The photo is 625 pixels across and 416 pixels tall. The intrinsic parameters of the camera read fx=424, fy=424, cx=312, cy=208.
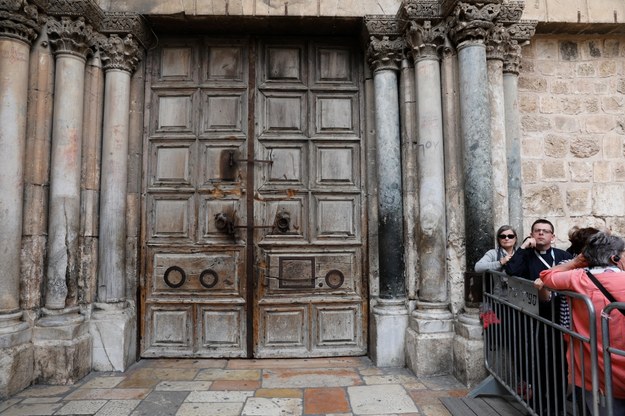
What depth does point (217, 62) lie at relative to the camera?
470 cm

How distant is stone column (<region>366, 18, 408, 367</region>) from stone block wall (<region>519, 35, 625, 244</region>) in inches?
57.5

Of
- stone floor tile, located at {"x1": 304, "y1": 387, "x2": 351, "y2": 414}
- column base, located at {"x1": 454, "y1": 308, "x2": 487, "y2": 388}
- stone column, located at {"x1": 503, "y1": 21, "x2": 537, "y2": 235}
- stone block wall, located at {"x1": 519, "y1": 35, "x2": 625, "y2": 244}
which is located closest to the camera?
stone floor tile, located at {"x1": 304, "y1": 387, "x2": 351, "y2": 414}

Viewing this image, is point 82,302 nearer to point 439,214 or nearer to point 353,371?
point 353,371

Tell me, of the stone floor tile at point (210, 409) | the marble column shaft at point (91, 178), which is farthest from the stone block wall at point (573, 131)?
the marble column shaft at point (91, 178)

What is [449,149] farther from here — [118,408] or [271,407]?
[118,408]

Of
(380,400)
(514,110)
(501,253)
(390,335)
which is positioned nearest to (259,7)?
(514,110)

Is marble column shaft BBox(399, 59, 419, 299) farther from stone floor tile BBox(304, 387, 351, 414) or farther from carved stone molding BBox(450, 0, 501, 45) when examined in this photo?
stone floor tile BBox(304, 387, 351, 414)

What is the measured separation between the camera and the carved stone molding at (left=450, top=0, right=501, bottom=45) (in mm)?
3834

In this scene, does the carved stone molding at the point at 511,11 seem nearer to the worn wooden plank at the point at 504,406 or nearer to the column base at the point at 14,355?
the worn wooden plank at the point at 504,406

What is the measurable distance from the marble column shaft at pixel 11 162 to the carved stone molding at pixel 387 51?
10.7 ft

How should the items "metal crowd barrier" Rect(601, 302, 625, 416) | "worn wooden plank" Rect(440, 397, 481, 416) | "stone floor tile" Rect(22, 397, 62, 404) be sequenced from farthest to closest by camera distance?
"stone floor tile" Rect(22, 397, 62, 404), "worn wooden plank" Rect(440, 397, 481, 416), "metal crowd barrier" Rect(601, 302, 625, 416)

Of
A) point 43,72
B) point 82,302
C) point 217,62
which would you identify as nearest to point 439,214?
point 217,62

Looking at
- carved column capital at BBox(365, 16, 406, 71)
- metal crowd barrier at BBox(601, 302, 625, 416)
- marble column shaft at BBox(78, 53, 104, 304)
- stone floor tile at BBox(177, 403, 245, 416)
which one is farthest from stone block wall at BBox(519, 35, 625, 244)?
marble column shaft at BBox(78, 53, 104, 304)

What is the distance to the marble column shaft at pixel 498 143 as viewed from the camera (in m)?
3.99
